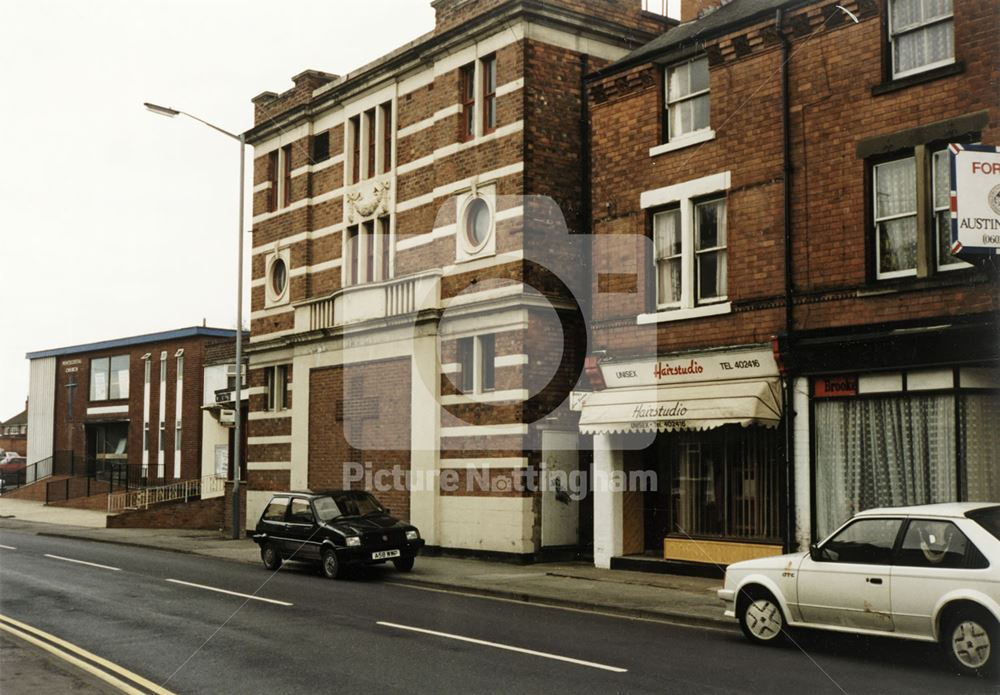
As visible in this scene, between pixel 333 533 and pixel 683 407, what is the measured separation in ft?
23.5

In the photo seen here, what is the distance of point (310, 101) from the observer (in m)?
31.3

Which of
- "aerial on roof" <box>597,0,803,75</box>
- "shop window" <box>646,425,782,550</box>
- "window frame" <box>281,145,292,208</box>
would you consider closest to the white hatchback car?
"shop window" <box>646,425,782,550</box>

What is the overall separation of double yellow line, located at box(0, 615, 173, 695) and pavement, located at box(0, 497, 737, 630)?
7.31m

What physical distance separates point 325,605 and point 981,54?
12.8 metres

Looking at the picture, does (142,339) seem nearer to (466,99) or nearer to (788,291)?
(466,99)

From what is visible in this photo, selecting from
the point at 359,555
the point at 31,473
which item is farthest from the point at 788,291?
the point at 31,473

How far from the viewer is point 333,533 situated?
65.6ft

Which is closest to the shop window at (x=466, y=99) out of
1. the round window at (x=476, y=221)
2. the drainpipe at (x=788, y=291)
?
the round window at (x=476, y=221)

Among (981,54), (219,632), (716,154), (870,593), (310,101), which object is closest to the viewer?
(870,593)

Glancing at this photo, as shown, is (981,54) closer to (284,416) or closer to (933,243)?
(933,243)

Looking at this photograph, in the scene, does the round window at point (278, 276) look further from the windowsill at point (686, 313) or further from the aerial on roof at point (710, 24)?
the windowsill at point (686, 313)

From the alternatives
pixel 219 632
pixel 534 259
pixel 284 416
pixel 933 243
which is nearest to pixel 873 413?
pixel 933 243

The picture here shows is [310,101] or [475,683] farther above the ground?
[310,101]

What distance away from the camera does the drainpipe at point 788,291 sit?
57.4 ft
